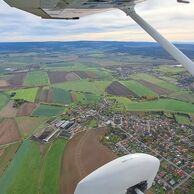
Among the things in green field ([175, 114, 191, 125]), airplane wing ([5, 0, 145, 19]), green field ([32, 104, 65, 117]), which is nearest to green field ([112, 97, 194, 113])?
green field ([175, 114, 191, 125])

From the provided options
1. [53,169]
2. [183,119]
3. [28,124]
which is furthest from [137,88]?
[53,169]

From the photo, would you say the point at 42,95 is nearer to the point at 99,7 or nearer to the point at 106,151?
the point at 106,151

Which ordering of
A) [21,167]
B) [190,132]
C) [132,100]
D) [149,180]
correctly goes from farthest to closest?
[132,100]
[190,132]
[21,167]
[149,180]

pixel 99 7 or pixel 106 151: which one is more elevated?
pixel 99 7

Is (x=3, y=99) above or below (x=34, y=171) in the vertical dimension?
below

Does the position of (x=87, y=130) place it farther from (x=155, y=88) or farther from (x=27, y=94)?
(x=155, y=88)

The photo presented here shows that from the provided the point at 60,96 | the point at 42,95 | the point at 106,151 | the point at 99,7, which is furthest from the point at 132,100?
the point at 99,7
